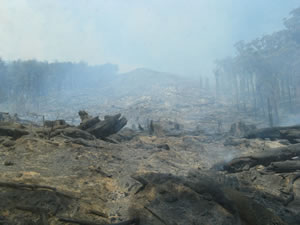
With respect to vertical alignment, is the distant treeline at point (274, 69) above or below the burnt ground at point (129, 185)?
above

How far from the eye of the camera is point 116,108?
41094 mm

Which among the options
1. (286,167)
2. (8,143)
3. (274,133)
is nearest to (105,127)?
(8,143)

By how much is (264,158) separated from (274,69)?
38969 millimetres

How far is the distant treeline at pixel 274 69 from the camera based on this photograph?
118ft

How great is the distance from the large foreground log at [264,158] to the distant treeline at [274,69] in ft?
89.9

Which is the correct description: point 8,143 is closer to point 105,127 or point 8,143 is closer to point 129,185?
point 105,127

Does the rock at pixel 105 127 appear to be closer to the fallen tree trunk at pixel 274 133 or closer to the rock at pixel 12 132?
the rock at pixel 12 132

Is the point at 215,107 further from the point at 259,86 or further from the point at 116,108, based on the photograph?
the point at 116,108

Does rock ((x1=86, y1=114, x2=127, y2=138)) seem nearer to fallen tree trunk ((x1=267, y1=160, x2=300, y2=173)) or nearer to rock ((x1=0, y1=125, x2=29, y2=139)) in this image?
rock ((x1=0, y1=125, x2=29, y2=139))

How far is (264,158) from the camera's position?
687cm

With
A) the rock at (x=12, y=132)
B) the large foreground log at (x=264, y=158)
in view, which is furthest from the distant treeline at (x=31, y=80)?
the large foreground log at (x=264, y=158)

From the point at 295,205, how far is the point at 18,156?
6.97 metres

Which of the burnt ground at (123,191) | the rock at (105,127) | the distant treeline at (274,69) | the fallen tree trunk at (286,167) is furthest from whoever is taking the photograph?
the distant treeline at (274,69)

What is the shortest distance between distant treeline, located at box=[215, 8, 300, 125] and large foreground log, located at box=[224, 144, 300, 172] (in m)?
27.4
